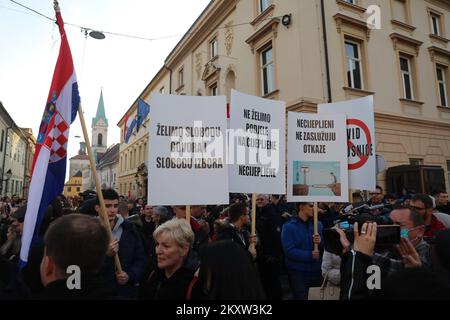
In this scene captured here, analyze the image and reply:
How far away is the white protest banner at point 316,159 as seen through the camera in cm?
388

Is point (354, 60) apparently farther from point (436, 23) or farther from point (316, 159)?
point (316, 159)

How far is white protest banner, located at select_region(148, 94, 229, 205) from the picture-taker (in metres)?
3.08

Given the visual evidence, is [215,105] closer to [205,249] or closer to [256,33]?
[205,249]

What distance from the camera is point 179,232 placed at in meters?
2.29

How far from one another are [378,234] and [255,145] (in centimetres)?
193

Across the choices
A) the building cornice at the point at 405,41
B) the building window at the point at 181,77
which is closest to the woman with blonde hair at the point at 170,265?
the building cornice at the point at 405,41

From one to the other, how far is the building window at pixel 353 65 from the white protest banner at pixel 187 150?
389 inches

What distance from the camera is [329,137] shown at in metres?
4.05

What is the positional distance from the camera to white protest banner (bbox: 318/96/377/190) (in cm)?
214

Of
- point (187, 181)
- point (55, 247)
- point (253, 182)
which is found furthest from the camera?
point (253, 182)

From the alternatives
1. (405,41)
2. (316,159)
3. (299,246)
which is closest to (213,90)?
(405,41)

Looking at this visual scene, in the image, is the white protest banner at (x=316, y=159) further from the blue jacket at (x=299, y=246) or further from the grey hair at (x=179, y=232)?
the grey hair at (x=179, y=232)
